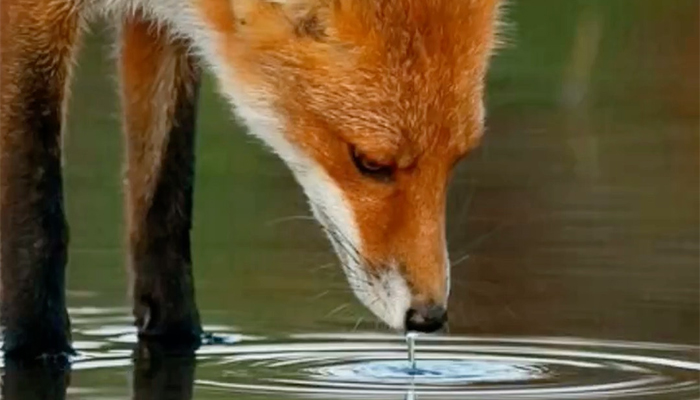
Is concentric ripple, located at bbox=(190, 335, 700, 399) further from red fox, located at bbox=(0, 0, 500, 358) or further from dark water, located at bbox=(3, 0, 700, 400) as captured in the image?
red fox, located at bbox=(0, 0, 500, 358)

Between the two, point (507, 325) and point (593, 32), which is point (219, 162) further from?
point (593, 32)

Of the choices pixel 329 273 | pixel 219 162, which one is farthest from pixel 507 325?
pixel 219 162

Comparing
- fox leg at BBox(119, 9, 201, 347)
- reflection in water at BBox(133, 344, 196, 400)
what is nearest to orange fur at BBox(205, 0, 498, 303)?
reflection in water at BBox(133, 344, 196, 400)

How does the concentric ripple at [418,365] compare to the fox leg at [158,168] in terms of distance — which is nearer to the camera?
the concentric ripple at [418,365]

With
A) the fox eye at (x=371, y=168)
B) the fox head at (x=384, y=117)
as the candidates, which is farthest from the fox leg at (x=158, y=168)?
the fox eye at (x=371, y=168)

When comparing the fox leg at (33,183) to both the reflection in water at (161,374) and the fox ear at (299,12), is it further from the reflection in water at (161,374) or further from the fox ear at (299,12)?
the fox ear at (299,12)

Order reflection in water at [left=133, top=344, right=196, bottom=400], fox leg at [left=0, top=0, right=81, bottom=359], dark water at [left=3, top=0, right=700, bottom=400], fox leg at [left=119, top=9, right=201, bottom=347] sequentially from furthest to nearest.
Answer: fox leg at [left=119, top=9, right=201, bottom=347], fox leg at [left=0, top=0, right=81, bottom=359], dark water at [left=3, top=0, right=700, bottom=400], reflection in water at [left=133, top=344, right=196, bottom=400]

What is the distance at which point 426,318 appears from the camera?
7777 mm

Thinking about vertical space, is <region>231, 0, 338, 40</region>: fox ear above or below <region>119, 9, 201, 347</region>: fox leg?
above

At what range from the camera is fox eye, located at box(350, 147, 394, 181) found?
789 centimetres

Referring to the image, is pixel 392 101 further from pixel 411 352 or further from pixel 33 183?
pixel 33 183

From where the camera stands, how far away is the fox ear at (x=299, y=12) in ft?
25.8

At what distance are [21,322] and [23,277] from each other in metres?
0.15

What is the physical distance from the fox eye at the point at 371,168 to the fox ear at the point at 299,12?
38 cm
